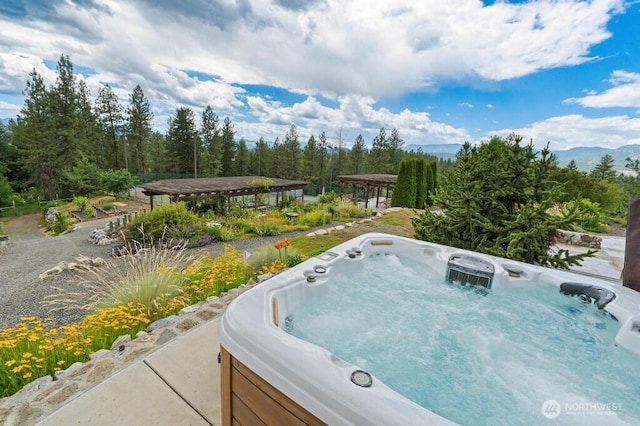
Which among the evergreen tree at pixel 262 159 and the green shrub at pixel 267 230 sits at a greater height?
the evergreen tree at pixel 262 159

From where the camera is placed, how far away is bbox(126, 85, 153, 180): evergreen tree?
2389 centimetres

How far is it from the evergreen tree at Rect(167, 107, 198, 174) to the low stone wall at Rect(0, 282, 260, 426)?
26.9 m

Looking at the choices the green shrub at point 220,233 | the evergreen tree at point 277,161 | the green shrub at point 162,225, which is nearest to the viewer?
the green shrub at point 162,225

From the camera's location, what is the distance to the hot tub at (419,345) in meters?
1.18

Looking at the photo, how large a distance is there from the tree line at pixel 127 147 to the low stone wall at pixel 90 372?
22835mm

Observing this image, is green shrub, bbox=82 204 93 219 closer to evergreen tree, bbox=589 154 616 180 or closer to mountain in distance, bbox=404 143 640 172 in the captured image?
mountain in distance, bbox=404 143 640 172

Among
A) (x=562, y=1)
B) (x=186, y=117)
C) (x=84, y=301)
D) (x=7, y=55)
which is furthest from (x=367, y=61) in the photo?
(x=186, y=117)

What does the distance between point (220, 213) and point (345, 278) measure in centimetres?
924

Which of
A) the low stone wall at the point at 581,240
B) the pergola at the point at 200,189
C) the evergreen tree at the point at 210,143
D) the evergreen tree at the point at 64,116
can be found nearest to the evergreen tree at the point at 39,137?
the evergreen tree at the point at 64,116

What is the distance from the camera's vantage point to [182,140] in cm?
2666

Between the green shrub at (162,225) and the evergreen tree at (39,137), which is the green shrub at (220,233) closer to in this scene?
the green shrub at (162,225)

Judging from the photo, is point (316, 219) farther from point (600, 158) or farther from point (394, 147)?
point (600, 158)

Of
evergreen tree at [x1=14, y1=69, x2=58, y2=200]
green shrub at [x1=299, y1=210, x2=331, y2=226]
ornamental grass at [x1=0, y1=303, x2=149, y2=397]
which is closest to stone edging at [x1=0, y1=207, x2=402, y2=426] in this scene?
ornamental grass at [x1=0, y1=303, x2=149, y2=397]

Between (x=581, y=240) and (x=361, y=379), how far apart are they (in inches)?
302
